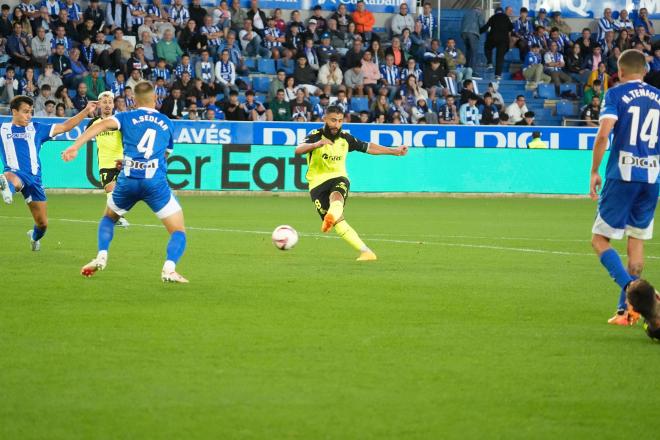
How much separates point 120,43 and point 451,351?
75.7ft

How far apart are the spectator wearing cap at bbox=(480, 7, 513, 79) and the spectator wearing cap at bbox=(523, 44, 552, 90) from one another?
2.63 feet

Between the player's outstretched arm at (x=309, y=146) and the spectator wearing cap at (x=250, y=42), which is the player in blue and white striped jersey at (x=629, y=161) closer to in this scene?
the player's outstretched arm at (x=309, y=146)

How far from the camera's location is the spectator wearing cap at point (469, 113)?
30.1 m

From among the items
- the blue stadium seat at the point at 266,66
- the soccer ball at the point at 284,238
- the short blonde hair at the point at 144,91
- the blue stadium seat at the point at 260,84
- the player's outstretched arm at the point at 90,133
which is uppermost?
the short blonde hair at the point at 144,91

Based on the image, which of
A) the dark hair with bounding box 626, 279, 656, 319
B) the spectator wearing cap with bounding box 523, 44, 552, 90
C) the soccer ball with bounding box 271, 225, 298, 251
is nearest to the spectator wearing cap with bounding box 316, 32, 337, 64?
the spectator wearing cap with bounding box 523, 44, 552, 90

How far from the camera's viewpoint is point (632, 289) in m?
7.46

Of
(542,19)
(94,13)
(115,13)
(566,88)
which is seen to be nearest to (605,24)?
(542,19)

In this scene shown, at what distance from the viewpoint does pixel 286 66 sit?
3100 centimetres

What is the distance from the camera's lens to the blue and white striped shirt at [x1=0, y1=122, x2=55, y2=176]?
14070mm

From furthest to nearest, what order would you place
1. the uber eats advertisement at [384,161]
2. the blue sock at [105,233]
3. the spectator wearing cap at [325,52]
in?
the spectator wearing cap at [325,52]
the uber eats advertisement at [384,161]
the blue sock at [105,233]

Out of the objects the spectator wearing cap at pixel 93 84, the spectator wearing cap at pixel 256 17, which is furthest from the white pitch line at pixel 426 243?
the spectator wearing cap at pixel 256 17

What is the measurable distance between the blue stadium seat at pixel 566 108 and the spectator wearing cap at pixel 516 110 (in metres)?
2.15

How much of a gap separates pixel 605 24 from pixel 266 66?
12.0 metres

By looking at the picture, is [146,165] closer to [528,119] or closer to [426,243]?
[426,243]
